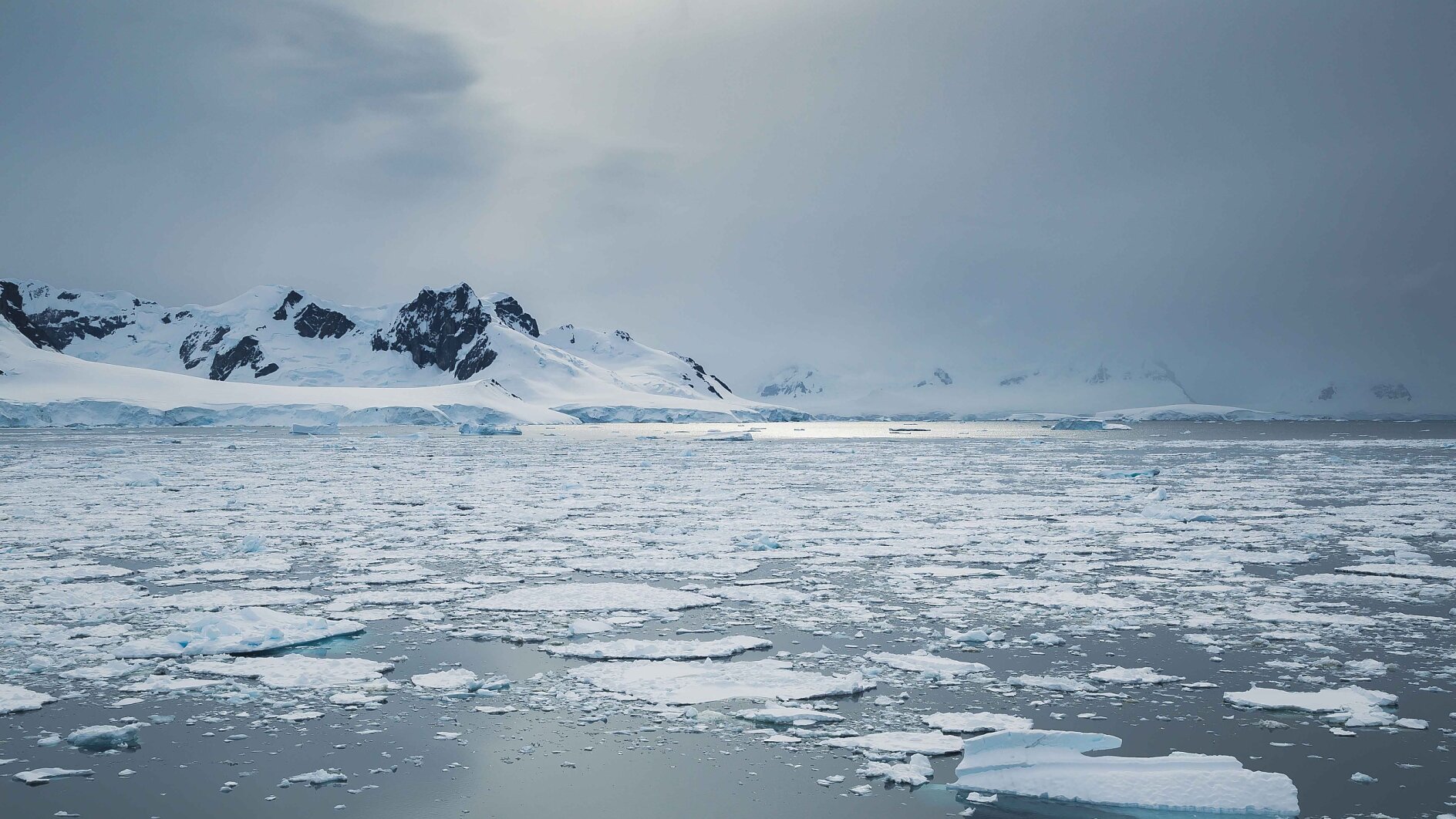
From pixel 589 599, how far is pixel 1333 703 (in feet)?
18.8

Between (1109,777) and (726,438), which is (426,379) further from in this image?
(1109,777)

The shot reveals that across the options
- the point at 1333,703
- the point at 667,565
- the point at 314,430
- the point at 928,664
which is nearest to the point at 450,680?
the point at 928,664

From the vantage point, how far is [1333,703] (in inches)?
212

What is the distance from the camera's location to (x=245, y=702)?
563 centimetres

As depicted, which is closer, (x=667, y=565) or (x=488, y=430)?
(x=667, y=565)

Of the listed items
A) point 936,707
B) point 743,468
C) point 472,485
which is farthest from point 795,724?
point 743,468

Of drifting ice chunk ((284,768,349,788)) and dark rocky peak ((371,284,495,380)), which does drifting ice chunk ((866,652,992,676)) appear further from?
dark rocky peak ((371,284,495,380))

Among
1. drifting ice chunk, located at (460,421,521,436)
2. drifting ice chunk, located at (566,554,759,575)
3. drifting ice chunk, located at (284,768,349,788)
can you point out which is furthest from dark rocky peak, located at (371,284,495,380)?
drifting ice chunk, located at (284,768,349,788)

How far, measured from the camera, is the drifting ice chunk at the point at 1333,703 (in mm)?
5137

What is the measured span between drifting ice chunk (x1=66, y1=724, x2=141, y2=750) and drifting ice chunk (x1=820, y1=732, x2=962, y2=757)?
362 cm

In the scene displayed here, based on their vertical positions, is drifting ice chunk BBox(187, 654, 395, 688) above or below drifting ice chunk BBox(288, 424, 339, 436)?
below

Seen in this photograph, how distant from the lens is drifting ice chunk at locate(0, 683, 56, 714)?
5383mm

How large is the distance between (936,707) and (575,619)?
11.2 feet

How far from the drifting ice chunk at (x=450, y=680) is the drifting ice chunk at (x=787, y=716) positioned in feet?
5.66
